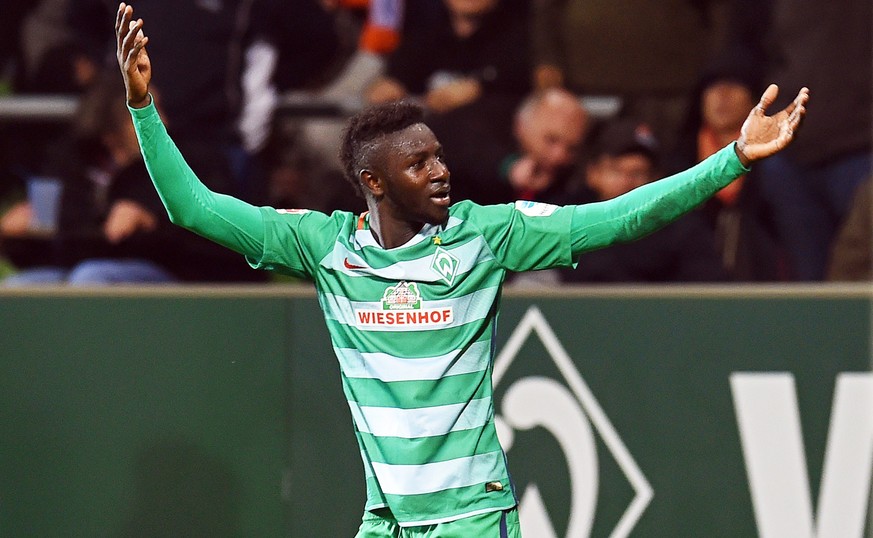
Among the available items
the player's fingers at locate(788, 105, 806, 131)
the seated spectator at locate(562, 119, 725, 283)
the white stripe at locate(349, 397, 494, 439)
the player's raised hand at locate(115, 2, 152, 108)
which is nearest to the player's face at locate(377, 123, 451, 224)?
the white stripe at locate(349, 397, 494, 439)

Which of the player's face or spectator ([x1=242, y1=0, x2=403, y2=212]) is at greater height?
spectator ([x1=242, y1=0, x2=403, y2=212])

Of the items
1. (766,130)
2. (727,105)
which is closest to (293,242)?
(766,130)

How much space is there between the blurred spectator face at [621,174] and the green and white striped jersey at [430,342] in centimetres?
262

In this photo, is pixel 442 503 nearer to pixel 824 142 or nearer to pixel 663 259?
pixel 663 259

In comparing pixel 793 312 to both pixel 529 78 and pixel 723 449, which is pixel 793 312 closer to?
pixel 723 449

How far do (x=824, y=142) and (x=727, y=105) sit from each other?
524 mm

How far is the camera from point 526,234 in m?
3.91

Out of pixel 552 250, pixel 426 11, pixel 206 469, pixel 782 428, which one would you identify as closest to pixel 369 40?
pixel 426 11

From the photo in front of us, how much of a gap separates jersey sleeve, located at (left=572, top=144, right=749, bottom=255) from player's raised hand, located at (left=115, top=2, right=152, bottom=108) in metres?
1.31

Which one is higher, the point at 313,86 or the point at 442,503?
the point at 313,86

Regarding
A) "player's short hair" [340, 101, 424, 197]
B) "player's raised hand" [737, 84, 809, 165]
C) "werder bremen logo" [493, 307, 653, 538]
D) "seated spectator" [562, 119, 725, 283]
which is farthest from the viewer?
"seated spectator" [562, 119, 725, 283]

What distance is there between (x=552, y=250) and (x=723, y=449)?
1890 mm

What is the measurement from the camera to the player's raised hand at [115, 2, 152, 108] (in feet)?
12.0

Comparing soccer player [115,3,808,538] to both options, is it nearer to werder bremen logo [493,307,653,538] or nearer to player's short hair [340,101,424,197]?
player's short hair [340,101,424,197]
